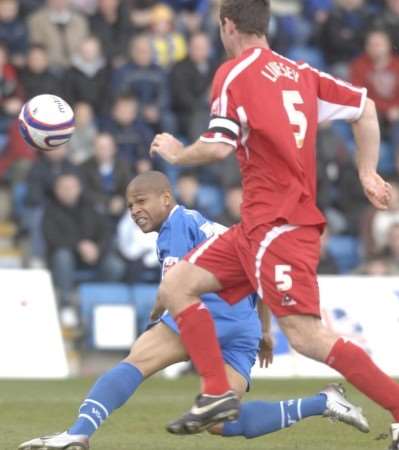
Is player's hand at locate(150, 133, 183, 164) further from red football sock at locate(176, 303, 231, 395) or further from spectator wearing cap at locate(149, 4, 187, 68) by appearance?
spectator wearing cap at locate(149, 4, 187, 68)

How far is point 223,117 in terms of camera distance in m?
7.67

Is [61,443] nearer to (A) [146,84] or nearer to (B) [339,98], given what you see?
(B) [339,98]

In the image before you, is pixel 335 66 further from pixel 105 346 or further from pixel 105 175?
pixel 105 346

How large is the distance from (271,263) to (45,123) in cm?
214

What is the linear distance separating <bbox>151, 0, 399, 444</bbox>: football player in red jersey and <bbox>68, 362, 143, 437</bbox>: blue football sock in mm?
498

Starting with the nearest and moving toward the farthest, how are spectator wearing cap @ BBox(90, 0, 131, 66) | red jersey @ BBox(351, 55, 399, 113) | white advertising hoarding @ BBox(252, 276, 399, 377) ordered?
white advertising hoarding @ BBox(252, 276, 399, 377)
spectator wearing cap @ BBox(90, 0, 131, 66)
red jersey @ BBox(351, 55, 399, 113)

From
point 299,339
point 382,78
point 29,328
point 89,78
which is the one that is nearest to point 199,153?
point 299,339

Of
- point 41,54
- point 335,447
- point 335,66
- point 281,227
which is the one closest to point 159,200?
point 281,227

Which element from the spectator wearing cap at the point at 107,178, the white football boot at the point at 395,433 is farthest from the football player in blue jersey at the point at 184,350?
the spectator wearing cap at the point at 107,178

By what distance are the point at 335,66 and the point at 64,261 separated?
5715 mm

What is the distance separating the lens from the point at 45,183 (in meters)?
16.8

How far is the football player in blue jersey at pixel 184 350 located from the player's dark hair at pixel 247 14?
114 cm

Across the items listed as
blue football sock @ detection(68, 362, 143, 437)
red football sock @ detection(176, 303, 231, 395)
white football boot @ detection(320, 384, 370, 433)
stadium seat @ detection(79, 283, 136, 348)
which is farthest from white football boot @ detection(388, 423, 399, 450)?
stadium seat @ detection(79, 283, 136, 348)

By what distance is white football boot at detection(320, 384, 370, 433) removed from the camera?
27.1 ft
